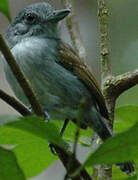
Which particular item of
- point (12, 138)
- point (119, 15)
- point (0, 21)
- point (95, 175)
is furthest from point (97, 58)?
point (12, 138)

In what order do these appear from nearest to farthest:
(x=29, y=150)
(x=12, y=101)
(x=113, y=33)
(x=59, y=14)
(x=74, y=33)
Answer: (x=12, y=101)
(x=29, y=150)
(x=74, y=33)
(x=59, y=14)
(x=113, y=33)

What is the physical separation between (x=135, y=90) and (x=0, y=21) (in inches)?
107

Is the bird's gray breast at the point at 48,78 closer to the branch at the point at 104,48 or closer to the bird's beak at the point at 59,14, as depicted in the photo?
the bird's beak at the point at 59,14

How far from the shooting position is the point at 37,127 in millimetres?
1144

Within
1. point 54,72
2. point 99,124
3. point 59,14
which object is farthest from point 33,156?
point 59,14

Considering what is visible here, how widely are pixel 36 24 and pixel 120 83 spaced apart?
1337 mm

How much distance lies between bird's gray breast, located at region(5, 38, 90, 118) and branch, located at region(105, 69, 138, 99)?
551mm

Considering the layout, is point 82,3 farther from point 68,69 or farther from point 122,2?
point 68,69

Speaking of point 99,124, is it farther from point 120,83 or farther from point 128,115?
point 128,115

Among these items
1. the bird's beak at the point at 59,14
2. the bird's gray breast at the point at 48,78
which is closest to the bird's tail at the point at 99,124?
the bird's gray breast at the point at 48,78

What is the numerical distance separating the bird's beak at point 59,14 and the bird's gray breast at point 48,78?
26cm

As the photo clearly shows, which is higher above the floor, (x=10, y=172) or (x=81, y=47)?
(x=10, y=172)

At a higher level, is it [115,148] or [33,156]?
[115,148]

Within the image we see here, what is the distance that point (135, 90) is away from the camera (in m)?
3.84
